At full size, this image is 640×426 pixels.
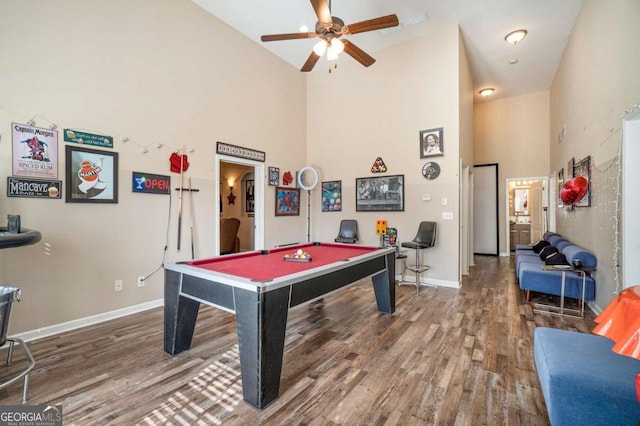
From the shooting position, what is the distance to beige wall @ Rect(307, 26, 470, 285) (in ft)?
15.6

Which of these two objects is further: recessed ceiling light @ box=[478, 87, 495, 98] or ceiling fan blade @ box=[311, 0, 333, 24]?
recessed ceiling light @ box=[478, 87, 495, 98]

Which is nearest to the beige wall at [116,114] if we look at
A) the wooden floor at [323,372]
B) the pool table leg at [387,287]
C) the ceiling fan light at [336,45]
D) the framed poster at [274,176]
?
the wooden floor at [323,372]

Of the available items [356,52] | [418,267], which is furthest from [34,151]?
[418,267]

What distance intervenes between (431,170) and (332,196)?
6.73ft

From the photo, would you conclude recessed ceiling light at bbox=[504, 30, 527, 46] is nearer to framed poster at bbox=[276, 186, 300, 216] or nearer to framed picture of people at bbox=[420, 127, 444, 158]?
framed picture of people at bbox=[420, 127, 444, 158]

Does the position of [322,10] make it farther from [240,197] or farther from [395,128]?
[240,197]

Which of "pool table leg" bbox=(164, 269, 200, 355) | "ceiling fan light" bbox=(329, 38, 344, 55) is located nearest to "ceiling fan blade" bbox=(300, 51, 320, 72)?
"ceiling fan light" bbox=(329, 38, 344, 55)

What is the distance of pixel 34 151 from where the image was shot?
9.40ft

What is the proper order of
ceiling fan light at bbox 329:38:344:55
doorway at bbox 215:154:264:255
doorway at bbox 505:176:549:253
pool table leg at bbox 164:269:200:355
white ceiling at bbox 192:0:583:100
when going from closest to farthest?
pool table leg at bbox 164:269:200:355, ceiling fan light at bbox 329:38:344:55, white ceiling at bbox 192:0:583:100, doorway at bbox 505:176:549:253, doorway at bbox 215:154:264:255

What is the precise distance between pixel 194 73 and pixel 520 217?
30.7 feet

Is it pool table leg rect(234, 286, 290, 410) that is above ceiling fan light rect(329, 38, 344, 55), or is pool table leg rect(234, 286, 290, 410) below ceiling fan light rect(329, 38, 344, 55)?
below

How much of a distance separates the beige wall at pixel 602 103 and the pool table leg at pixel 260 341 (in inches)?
133

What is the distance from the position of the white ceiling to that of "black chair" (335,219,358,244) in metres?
3.30

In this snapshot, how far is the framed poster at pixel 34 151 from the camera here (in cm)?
276
